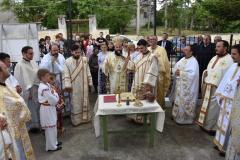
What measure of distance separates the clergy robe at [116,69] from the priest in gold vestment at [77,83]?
0.51 m

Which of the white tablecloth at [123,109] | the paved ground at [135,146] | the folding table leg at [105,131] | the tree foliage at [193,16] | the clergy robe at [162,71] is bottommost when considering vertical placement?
the paved ground at [135,146]

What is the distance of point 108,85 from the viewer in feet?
21.9

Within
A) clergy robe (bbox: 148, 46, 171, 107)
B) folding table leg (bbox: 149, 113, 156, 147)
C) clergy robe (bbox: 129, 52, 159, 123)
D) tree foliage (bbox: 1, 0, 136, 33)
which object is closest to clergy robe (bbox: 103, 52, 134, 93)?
clergy robe (bbox: 129, 52, 159, 123)

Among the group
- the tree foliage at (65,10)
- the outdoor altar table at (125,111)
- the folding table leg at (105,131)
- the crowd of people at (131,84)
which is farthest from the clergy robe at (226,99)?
the tree foliage at (65,10)

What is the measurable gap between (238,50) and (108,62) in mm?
2646

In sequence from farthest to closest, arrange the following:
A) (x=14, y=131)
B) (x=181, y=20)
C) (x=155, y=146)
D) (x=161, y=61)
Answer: (x=181, y=20), (x=161, y=61), (x=155, y=146), (x=14, y=131)

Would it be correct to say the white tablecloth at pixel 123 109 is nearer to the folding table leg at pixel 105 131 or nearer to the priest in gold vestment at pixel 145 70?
the folding table leg at pixel 105 131

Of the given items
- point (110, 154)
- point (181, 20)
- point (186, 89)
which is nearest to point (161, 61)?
point (186, 89)

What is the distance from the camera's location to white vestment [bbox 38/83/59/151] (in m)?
4.75

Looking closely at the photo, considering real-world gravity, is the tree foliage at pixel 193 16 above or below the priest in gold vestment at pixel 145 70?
above

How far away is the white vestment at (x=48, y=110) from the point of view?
4.75m

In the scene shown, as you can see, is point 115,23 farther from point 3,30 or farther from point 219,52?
point 219,52

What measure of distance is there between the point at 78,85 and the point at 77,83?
0.05 meters

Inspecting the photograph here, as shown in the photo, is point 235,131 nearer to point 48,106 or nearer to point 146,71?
point 146,71
